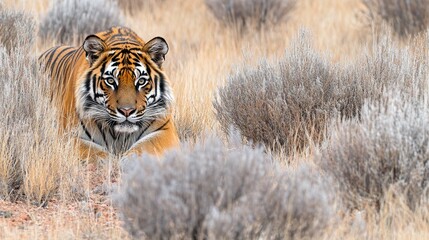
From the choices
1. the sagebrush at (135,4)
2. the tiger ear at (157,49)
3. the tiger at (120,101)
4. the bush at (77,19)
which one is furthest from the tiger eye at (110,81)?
the sagebrush at (135,4)

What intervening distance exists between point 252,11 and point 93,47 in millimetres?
6683

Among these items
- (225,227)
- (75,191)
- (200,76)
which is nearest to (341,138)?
(225,227)

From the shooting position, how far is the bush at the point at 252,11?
13875 mm

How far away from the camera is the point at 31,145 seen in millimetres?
6855

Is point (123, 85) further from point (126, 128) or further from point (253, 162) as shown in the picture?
point (253, 162)

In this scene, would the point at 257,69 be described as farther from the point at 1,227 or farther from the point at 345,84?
the point at 1,227

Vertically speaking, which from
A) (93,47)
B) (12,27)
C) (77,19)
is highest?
(77,19)

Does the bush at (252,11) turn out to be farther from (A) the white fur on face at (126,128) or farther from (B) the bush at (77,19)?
(A) the white fur on face at (126,128)

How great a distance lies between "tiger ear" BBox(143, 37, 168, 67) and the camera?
24.8 ft

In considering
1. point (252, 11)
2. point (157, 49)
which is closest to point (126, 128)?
point (157, 49)

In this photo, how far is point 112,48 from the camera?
25.0 feet

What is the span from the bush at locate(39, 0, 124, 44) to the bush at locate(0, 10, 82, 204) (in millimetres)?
4363

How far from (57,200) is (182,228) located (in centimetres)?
182

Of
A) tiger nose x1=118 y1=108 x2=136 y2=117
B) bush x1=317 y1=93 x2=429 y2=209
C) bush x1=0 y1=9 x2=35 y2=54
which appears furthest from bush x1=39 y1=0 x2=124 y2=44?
bush x1=317 y1=93 x2=429 y2=209
